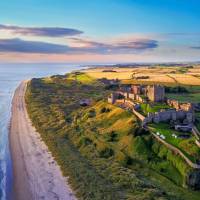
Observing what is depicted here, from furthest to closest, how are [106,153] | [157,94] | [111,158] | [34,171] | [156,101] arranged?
[157,94] → [156,101] → [106,153] → [111,158] → [34,171]

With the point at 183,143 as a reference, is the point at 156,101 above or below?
above

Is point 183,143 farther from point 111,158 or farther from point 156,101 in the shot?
point 156,101

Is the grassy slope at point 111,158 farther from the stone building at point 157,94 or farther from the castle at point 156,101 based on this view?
the stone building at point 157,94

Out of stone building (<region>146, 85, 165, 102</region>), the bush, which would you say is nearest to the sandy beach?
the bush

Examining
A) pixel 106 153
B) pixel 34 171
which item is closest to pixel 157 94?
pixel 106 153

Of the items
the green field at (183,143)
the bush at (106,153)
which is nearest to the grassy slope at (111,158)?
the bush at (106,153)

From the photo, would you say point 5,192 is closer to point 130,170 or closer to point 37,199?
point 37,199

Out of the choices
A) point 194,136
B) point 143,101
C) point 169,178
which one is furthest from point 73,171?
point 143,101
